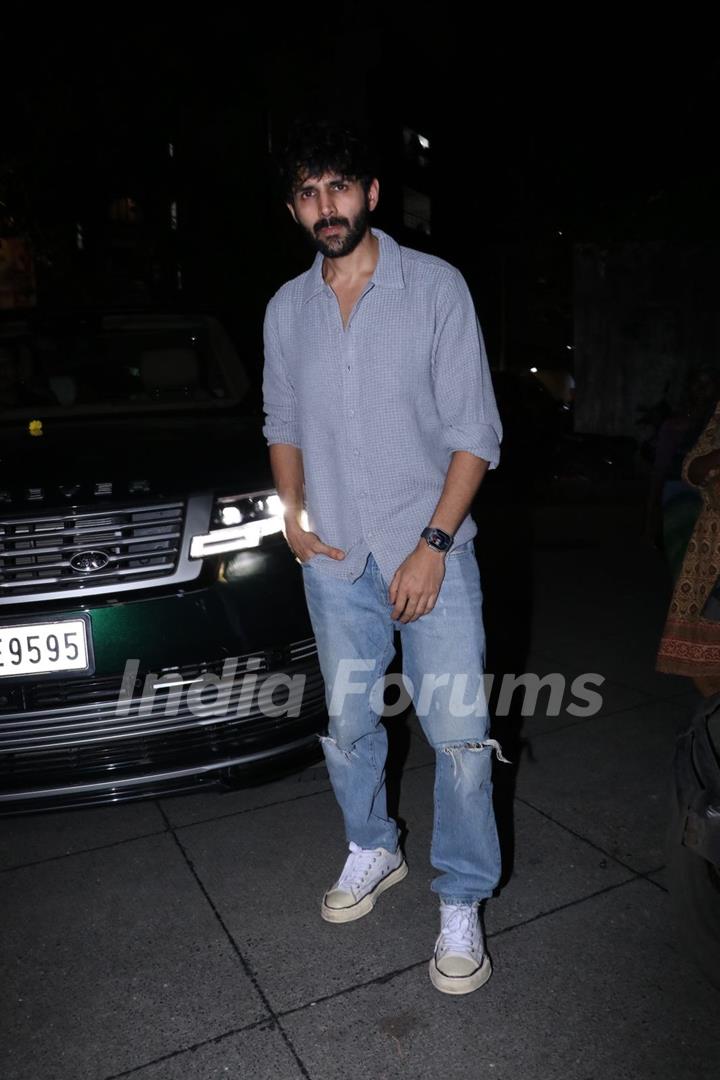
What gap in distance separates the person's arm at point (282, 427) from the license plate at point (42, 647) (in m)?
0.65

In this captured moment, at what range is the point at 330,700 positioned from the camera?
2.39 metres

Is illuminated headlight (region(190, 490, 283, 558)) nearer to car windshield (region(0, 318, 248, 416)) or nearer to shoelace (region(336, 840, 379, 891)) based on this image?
shoelace (region(336, 840, 379, 891))

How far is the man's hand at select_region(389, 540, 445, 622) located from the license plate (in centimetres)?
94

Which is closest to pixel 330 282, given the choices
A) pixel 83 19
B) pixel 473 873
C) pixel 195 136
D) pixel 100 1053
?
pixel 473 873

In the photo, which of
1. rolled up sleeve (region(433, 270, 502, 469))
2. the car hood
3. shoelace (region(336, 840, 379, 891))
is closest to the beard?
rolled up sleeve (region(433, 270, 502, 469))

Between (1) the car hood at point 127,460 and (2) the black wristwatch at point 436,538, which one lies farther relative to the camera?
(1) the car hood at point 127,460

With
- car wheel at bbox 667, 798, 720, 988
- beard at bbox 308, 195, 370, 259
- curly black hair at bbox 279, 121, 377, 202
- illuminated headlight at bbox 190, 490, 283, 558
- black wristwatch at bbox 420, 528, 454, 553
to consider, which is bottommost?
car wheel at bbox 667, 798, 720, 988

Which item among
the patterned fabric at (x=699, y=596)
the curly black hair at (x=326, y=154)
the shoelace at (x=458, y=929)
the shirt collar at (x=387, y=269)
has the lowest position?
the shoelace at (x=458, y=929)

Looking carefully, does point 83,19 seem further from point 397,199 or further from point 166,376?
point 397,199

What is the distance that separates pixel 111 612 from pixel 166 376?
1649 millimetres

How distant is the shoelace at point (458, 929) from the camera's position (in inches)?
87.1

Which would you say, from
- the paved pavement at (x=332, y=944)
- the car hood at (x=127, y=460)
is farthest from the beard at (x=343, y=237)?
the paved pavement at (x=332, y=944)

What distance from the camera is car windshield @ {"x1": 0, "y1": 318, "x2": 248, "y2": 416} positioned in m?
3.85

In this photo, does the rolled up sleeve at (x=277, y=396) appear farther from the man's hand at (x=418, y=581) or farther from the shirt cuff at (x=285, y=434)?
the man's hand at (x=418, y=581)
